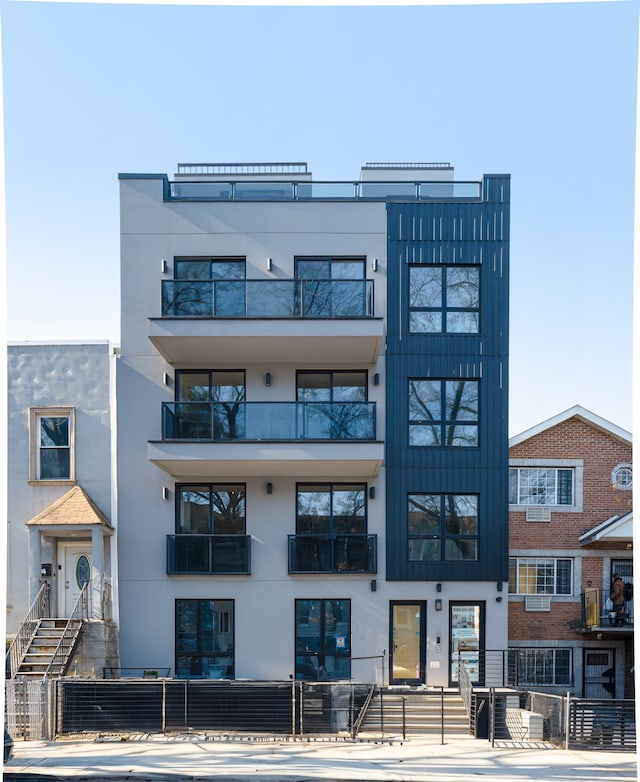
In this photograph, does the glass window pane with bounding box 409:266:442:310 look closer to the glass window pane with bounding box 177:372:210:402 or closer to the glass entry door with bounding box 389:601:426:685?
the glass window pane with bounding box 177:372:210:402

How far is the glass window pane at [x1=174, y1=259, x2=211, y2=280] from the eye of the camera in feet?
30.7

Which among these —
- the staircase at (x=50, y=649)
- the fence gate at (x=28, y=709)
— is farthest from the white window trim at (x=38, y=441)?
the fence gate at (x=28, y=709)

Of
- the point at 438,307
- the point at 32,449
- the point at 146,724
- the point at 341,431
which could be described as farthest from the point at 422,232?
the point at 146,724

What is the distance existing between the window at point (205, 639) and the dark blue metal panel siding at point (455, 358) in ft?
6.75

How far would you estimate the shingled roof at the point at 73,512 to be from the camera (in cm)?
899

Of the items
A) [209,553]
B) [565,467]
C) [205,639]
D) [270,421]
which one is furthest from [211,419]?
[565,467]

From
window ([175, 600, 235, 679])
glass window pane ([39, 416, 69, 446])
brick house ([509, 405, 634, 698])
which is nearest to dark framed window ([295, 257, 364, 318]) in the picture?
brick house ([509, 405, 634, 698])

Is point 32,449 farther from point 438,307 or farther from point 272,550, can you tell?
point 438,307

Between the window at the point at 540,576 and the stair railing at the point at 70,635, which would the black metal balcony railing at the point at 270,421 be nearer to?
the stair railing at the point at 70,635

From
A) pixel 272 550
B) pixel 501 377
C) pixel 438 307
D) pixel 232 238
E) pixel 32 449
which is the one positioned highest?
pixel 232 238

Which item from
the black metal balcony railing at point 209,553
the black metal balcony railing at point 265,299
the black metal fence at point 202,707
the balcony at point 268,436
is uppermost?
the black metal balcony railing at point 265,299

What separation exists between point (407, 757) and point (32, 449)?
5568 mm

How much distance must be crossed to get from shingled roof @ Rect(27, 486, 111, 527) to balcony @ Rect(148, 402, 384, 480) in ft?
3.39

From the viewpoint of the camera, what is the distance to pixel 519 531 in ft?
33.8
